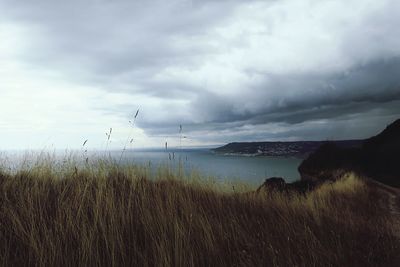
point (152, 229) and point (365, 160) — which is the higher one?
point (152, 229)

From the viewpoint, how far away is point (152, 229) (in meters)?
4.20

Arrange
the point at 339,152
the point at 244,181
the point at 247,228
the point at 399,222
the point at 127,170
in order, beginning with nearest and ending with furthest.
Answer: the point at 247,228, the point at 127,170, the point at 399,222, the point at 244,181, the point at 339,152

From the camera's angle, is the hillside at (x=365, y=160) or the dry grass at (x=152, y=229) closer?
the dry grass at (x=152, y=229)

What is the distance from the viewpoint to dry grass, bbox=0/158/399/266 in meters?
3.69

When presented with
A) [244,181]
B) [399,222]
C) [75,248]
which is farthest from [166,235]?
[399,222]

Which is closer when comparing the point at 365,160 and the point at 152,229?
the point at 152,229

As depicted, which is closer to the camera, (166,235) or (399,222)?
(166,235)

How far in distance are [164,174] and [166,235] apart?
8.77ft

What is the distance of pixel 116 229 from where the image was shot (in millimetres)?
3984

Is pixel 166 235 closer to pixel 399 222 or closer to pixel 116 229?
pixel 116 229

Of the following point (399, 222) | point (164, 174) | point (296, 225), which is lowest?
point (399, 222)

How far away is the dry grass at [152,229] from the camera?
145 inches

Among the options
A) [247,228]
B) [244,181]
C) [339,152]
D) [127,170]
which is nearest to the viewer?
[247,228]

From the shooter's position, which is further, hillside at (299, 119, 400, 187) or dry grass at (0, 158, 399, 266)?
hillside at (299, 119, 400, 187)
